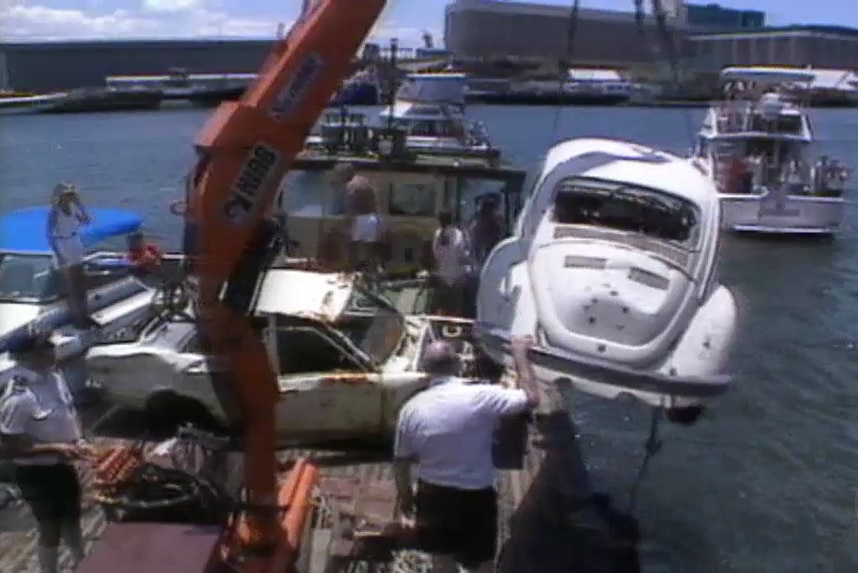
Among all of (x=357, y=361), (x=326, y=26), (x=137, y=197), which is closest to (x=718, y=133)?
(x=137, y=197)

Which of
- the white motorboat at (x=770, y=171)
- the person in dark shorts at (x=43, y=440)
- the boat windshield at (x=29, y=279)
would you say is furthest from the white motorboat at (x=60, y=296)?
the white motorboat at (x=770, y=171)

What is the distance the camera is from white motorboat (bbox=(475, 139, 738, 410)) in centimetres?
1023

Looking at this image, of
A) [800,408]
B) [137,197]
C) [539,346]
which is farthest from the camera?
[137,197]

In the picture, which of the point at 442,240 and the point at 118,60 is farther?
the point at 118,60

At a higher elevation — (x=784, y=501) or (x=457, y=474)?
(x=457, y=474)

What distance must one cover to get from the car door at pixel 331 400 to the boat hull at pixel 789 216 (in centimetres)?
2150

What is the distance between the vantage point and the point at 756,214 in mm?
31719

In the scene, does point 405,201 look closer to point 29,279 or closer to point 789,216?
point 29,279

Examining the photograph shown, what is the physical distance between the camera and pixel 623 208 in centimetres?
1270

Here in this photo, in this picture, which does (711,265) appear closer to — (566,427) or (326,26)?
(566,427)

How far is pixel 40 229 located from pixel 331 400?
6.45 meters

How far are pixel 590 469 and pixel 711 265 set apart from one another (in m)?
2.65

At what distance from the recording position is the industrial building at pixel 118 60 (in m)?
71.1

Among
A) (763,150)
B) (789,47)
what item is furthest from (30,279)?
(789,47)
